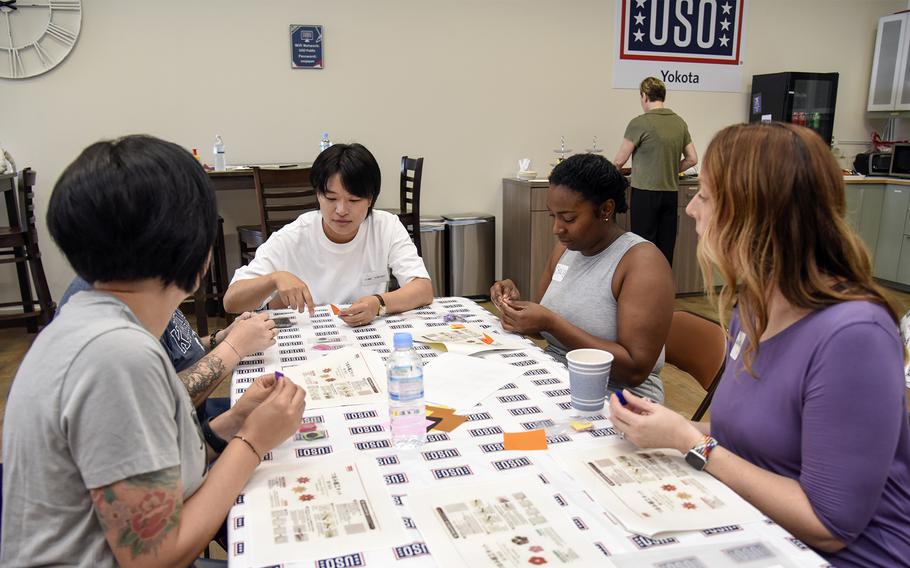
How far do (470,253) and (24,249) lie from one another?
2.94m

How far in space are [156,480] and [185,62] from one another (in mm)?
4245

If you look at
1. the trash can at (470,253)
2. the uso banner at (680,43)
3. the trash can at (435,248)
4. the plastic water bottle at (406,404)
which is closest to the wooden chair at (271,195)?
the trash can at (435,248)

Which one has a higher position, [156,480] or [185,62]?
[185,62]

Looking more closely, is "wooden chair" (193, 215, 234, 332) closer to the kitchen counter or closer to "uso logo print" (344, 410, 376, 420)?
"uso logo print" (344, 410, 376, 420)

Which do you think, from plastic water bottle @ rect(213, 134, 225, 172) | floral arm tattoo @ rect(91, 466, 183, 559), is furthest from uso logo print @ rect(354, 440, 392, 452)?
plastic water bottle @ rect(213, 134, 225, 172)

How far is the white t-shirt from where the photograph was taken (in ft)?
7.57

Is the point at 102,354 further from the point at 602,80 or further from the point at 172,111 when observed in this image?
the point at 602,80

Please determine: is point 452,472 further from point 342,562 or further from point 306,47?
point 306,47

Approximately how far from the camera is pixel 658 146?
4.35 metres

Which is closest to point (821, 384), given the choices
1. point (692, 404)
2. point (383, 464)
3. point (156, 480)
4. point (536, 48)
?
point (383, 464)

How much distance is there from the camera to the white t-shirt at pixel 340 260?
2307 mm

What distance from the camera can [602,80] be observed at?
525 centimetres

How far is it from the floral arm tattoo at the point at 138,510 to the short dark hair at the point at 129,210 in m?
0.28

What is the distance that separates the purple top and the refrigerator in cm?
476
